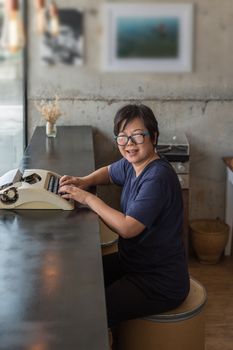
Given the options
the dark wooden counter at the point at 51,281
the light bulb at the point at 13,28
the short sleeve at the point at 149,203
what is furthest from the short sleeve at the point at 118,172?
the light bulb at the point at 13,28

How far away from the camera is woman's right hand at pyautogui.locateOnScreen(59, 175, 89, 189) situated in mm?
2833

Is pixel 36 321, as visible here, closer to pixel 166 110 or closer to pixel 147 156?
pixel 147 156

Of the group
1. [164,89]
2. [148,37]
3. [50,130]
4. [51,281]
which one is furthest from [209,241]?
[51,281]

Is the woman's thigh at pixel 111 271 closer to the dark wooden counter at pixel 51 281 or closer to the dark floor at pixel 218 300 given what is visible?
the dark wooden counter at pixel 51 281

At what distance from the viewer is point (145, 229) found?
2.41 m

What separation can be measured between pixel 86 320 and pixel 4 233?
83 cm

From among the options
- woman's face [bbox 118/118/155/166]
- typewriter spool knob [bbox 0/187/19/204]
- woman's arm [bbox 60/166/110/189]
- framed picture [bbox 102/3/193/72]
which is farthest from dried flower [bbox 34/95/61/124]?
woman's face [bbox 118/118/155/166]

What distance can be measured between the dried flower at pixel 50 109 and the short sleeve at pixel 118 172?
56.6 inches

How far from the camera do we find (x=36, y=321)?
1562 mm

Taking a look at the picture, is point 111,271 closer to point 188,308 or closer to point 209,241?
point 188,308

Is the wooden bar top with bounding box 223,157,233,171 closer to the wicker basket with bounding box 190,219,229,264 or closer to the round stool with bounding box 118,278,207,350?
the wicker basket with bounding box 190,219,229,264

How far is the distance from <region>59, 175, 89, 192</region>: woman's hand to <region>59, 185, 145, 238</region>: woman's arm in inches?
6.6

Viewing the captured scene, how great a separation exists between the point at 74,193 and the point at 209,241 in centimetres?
224

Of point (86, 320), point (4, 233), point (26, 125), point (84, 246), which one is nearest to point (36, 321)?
point (86, 320)
